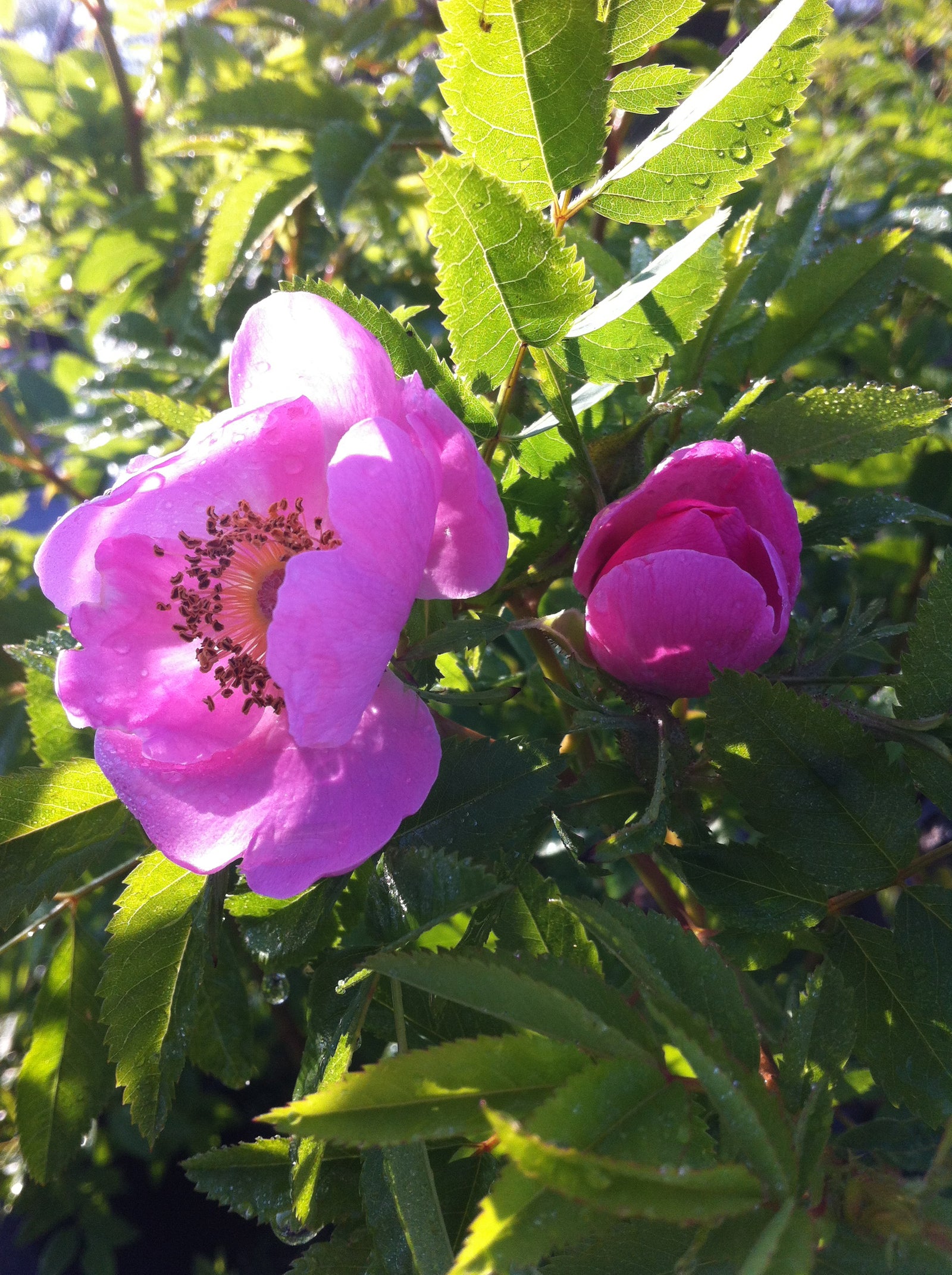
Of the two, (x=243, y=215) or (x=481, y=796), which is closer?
(x=481, y=796)

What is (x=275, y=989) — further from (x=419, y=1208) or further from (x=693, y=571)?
(x=693, y=571)

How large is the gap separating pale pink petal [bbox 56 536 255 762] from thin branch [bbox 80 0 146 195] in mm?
1206

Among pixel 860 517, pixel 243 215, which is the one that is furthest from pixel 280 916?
pixel 243 215

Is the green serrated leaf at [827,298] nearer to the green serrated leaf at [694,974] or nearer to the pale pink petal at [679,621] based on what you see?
the pale pink petal at [679,621]

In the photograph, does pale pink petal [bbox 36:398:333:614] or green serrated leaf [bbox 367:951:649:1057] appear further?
pale pink petal [bbox 36:398:333:614]

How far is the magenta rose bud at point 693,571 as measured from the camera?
0.52 m

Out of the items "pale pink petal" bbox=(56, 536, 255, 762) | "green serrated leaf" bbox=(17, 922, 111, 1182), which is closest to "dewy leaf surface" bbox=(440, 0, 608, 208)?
"pale pink petal" bbox=(56, 536, 255, 762)

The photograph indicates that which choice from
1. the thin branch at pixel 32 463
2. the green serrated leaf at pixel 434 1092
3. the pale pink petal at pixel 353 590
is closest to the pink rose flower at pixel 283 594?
the pale pink petal at pixel 353 590

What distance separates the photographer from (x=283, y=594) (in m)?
0.45

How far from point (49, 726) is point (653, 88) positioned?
70 cm

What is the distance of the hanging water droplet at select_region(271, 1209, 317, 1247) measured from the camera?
0.60 meters

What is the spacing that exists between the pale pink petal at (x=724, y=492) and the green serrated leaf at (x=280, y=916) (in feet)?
0.93

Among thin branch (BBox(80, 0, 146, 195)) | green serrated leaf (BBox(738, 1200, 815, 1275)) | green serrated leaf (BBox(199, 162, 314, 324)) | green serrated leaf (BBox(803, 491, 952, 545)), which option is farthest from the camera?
thin branch (BBox(80, 0, 146, 195))

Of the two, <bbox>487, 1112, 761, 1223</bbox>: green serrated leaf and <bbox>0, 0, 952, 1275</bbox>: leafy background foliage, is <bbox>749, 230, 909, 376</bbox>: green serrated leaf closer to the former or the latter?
<bbox>0, 0, 952, 1275</bbox>: leafy background foliage
